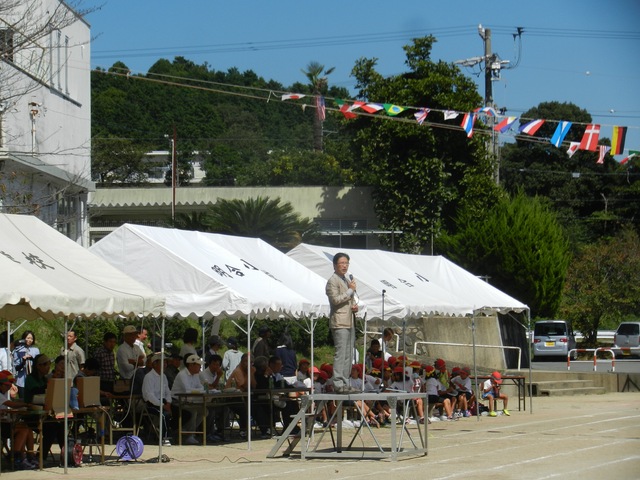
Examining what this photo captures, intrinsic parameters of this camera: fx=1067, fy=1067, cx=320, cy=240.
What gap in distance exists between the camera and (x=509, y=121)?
89.7 feet

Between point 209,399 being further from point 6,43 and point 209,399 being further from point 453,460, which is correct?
point 6,43

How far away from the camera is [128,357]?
1647cm

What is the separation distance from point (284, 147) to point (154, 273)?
8051 centimetres

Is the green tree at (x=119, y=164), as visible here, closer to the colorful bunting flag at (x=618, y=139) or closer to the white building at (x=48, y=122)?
the white building at (x=48, y=122)

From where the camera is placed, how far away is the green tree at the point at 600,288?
4909 centimetres

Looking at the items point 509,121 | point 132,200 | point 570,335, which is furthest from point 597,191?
point 509,121

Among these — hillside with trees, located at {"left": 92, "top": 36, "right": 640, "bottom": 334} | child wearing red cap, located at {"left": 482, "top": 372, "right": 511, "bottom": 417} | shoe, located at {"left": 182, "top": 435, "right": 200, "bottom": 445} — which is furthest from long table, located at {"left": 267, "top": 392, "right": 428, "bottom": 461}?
hillside with trees, located at {"left": 92, "top": 36, "right": 640, "bottom": 334}

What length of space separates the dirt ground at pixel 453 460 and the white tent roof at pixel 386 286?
7.17 ft

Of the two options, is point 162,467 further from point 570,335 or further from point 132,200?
point 132,200

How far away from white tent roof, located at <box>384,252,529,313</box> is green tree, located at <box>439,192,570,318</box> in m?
19.8

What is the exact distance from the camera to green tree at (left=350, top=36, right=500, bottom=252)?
4691cm

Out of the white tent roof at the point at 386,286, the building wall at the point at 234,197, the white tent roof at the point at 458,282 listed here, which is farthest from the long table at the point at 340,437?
the building wall at the point at 234,197

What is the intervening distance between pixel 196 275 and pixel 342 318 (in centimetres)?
316

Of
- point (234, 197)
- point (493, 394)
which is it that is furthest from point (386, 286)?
A: point (234, 197)
